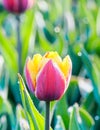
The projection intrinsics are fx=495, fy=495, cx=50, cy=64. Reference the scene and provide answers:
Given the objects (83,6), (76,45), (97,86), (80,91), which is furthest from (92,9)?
(97,86)

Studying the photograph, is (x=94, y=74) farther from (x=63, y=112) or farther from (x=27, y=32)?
(x=27, y=32)

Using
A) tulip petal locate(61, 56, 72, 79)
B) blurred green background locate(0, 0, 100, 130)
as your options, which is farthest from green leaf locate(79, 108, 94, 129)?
tulip petal locate(61, 56, 72, 79)

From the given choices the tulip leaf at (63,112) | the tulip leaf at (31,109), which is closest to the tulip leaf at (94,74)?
the tulip leaf at (63,112)

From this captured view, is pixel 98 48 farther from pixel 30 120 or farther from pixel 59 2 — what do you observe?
pixel 30 120

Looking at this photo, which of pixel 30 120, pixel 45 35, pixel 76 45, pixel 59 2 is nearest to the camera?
pixel 30 120

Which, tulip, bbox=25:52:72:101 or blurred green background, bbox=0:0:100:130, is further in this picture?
blurred green background, bbox=0:0:100:130

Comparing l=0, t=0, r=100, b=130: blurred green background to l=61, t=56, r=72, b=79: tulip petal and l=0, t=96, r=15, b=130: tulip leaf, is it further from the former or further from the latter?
l=61, t=56, r=72, b=79: tulip petal
